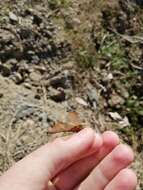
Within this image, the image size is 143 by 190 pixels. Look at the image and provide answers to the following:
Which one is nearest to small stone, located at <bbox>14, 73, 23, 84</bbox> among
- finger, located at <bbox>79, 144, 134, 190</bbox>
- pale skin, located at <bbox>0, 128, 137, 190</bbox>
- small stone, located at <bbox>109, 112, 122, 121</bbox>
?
small stone, located at <bbox>109, 112, 122, 121</bbox>

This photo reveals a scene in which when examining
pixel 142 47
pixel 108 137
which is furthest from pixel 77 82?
pixel 108 137

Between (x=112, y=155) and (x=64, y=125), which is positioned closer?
(x=112, y=155)

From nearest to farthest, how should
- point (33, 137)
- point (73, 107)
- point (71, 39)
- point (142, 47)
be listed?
point (33, 137) → point (73, 107) → point (71, 39) → point (142, 47)

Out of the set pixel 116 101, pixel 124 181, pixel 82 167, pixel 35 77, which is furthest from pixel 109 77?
pixel 124 181

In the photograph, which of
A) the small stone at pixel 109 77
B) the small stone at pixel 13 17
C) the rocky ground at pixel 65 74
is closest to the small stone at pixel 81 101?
the rocky ground at pixel 65 74

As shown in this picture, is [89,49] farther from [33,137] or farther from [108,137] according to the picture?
[108,137]

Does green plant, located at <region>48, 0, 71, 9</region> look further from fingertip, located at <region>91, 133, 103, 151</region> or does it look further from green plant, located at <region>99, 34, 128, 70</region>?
fingertip, located at <region>91, 133, 103, 151</region>
